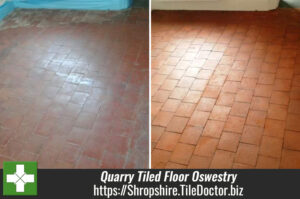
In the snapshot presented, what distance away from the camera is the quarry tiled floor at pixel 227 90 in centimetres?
207

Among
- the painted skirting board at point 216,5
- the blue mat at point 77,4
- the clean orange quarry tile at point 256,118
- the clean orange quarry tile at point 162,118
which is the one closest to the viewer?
the clean orange quarry tile at point 256,118

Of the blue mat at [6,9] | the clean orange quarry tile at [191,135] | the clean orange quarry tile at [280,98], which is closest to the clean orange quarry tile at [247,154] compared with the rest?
the clean orange quarry tile at [191,135]

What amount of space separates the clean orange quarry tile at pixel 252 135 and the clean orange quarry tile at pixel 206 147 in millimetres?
195

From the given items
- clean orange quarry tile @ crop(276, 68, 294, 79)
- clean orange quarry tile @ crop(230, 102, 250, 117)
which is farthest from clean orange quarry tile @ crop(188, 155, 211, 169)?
clean orange quarry tile @ crop(276, 68, 294, 79)

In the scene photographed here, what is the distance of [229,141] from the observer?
84.2 inches

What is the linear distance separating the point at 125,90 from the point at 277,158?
1382 millimetres

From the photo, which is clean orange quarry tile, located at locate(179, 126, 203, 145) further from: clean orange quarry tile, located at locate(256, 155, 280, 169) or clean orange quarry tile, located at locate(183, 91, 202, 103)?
clean orange quarry tile, located at locate(256, 155, 280, 169)

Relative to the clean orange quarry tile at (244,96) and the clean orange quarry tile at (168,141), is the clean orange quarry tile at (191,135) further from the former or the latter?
the clean orange quarry tile at (244,96)

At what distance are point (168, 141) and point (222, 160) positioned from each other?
1.31 ft

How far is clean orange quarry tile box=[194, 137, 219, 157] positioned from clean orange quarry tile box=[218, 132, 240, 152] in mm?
40

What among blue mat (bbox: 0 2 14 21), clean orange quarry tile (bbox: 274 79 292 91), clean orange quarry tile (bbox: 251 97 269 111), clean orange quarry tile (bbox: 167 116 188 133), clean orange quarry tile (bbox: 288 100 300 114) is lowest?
clean orange quarry tile (bbox: 167 116 188 133)

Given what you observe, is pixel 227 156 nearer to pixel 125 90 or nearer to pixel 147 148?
pixel 147 148

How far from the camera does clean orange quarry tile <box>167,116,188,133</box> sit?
7.50ft

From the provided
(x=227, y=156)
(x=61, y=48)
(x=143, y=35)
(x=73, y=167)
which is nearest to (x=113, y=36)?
(x=143, y=35)
